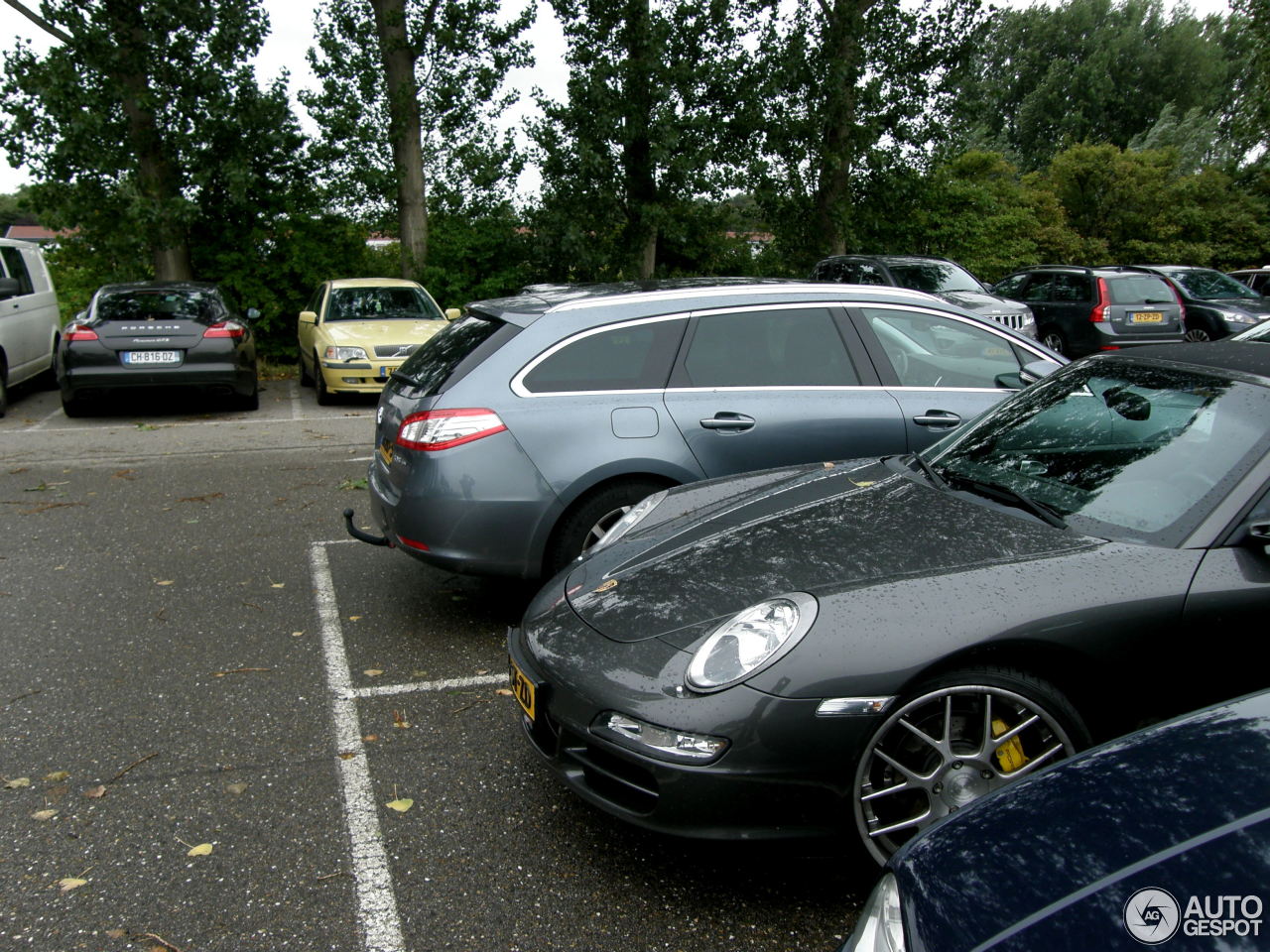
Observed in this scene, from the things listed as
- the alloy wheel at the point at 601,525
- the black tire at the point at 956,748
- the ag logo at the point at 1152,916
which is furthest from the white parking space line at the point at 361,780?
the ag logo at the point at 1152,916

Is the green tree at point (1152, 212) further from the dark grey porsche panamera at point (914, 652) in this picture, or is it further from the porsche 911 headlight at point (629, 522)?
the dark grey porsche panamera at point (914, 652)

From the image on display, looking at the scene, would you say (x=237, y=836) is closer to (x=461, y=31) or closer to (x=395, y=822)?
(x=395, y=822)

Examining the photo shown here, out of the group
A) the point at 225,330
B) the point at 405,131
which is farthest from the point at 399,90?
the point at 225,330

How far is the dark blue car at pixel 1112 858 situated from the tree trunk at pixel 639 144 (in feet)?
57.7

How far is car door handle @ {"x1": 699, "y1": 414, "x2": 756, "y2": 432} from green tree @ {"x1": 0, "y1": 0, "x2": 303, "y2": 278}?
41.1ft

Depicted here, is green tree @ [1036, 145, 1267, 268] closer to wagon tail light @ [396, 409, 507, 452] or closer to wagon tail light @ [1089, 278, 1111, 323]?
wagon tail light @ [1089, 278, 1111, 323]

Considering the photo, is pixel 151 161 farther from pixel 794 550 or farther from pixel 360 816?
pixel 794 550

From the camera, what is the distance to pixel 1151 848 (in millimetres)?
1640

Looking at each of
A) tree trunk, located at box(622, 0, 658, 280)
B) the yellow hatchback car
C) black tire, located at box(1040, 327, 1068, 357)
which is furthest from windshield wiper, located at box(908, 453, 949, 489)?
tree trunk, located at box(622, 0, 658, 280)

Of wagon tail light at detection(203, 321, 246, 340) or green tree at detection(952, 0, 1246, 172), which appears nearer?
wagon tail light at detection(203, 321, 246, 340)

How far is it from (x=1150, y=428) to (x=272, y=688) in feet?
11.5

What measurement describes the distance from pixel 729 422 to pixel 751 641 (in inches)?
93.2

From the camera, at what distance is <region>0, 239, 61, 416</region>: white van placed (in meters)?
11.7

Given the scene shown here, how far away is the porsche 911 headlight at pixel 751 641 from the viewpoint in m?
2.74
